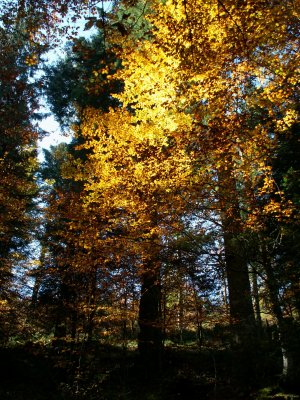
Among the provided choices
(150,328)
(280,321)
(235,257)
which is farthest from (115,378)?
(280,321)

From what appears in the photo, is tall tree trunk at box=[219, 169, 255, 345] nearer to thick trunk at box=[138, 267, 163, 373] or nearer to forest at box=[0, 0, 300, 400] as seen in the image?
forest at box=[0, 0, 300, 400]

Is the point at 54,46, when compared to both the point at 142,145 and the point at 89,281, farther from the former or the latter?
the point at 89,281

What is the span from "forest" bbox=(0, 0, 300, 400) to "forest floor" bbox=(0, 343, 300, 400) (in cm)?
6

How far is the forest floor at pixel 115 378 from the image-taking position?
8406mm

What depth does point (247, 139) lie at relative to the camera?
658 cm

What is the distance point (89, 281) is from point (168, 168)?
16.5ft

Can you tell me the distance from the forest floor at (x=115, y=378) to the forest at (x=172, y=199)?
0.21ft

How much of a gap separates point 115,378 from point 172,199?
7.24m

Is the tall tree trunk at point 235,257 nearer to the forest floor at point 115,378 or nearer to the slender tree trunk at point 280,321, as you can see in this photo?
the slender tree trunk at point 280,321

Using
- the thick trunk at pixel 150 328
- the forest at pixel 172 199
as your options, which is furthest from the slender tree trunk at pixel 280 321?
the thick trunk at pixel 150 328

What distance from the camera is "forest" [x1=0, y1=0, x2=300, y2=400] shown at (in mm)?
5930

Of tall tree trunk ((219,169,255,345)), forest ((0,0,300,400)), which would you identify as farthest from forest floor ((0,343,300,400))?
tall tree trunk ((219,169,255,345))

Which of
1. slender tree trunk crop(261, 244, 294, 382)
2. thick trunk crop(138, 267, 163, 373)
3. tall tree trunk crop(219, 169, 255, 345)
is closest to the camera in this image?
slender tree trunk crop(261, 244, 294, 382)

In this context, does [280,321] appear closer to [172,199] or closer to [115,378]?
[172,199]
